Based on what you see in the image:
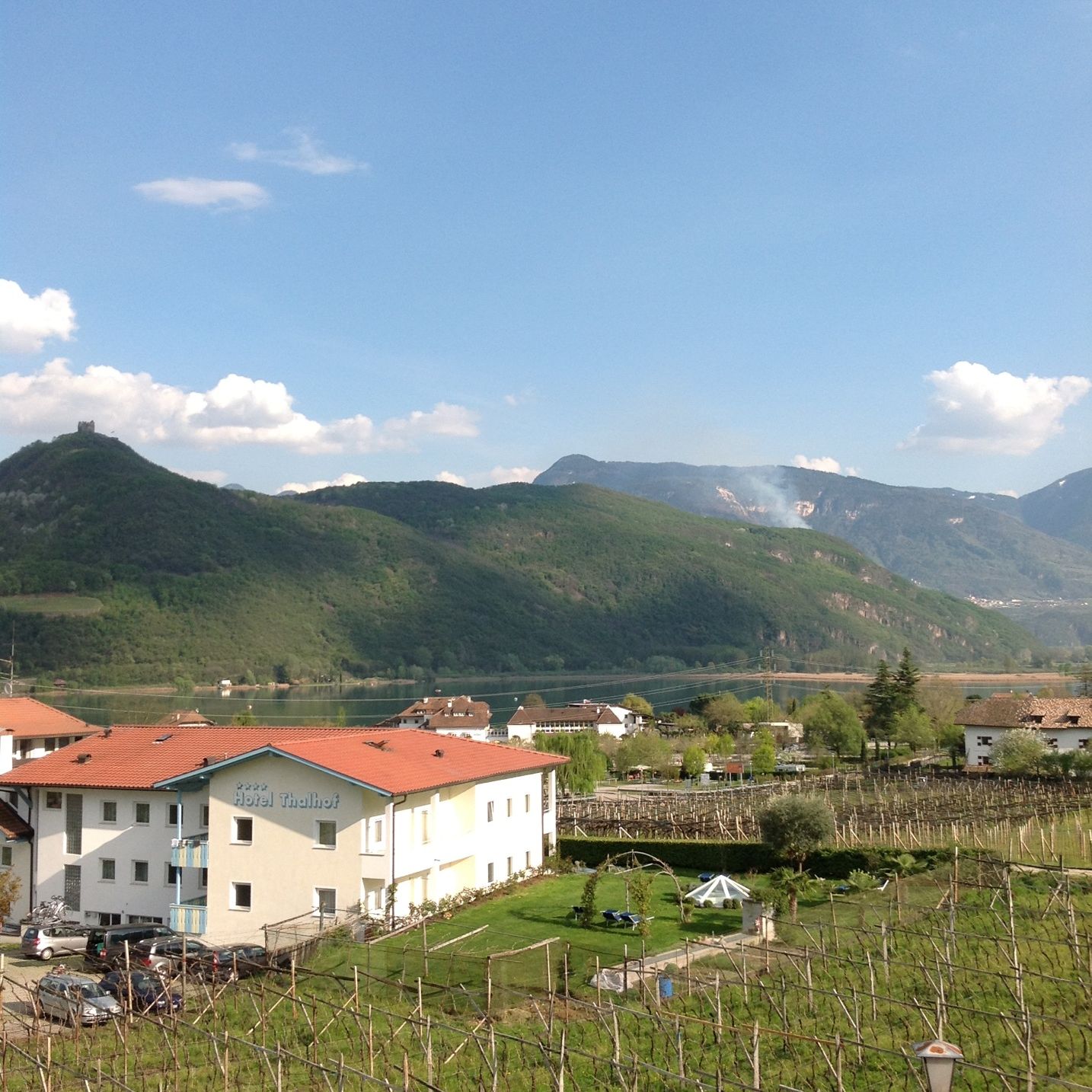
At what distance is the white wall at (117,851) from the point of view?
101ft

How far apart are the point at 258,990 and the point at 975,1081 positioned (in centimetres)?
1217

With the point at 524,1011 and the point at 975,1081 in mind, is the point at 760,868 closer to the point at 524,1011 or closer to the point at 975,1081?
the point at 524,1011

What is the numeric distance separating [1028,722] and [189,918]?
57449 mm

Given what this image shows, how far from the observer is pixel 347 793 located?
28.0 metres

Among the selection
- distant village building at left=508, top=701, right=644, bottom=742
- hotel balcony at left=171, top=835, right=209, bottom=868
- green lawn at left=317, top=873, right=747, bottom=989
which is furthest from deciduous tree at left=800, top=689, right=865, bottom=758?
hotel balcony at left=171, top=835, right=209, bottom=868

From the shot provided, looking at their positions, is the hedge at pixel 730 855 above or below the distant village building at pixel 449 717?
above

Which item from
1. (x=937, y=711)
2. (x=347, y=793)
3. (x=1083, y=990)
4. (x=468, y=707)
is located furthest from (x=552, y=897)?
(x=468, y=707)

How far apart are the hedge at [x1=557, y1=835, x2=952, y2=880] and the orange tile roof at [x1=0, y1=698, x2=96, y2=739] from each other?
64.4 feet

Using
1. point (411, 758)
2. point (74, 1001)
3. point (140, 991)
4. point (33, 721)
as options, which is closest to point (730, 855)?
point (411, 758)

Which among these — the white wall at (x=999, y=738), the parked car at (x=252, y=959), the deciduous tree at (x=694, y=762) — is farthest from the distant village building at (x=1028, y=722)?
the parked car at (x=252, y=959)

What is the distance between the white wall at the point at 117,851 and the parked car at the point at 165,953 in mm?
4010

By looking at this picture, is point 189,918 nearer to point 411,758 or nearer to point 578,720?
point 411,758

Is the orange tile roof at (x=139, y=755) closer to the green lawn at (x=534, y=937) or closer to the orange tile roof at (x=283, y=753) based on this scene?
the orange tile roof at (x=283, y=753)

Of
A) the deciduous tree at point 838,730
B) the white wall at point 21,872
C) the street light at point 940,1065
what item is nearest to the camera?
the street light at point 940,1065
